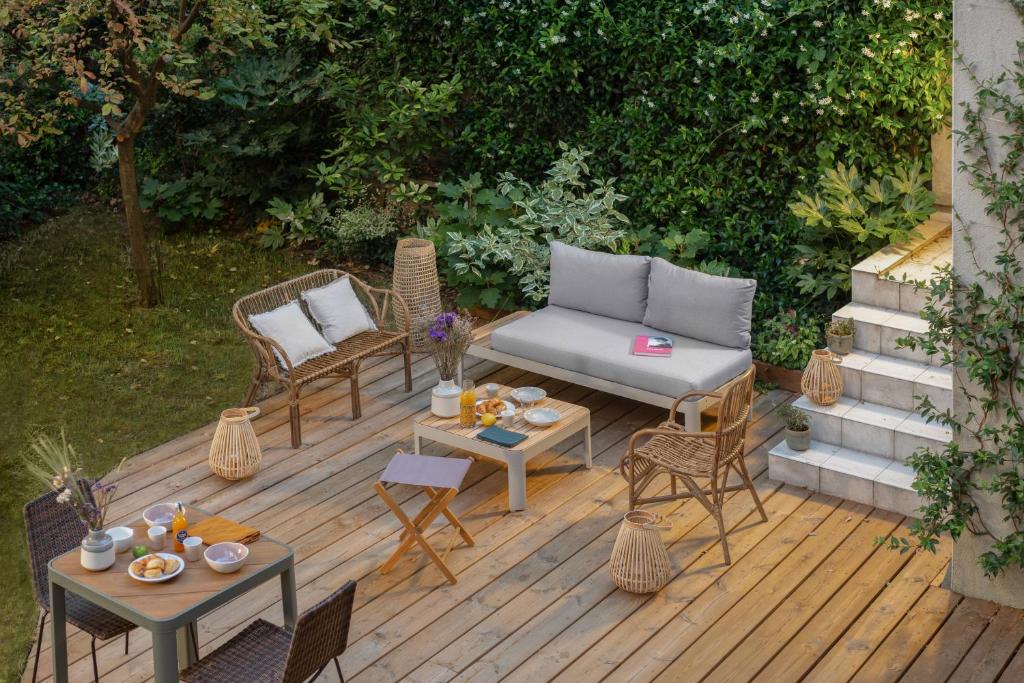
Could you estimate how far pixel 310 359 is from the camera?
27.1 feet

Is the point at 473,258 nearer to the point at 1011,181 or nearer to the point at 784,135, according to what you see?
the point at 784,135

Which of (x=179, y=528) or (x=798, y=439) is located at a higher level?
(x=179, y=528)

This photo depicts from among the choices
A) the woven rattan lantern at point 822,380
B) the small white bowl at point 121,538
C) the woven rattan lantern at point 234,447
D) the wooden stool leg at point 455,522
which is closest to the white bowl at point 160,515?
the small white bowl at point 121,538

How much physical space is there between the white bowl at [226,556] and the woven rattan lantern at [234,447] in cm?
214

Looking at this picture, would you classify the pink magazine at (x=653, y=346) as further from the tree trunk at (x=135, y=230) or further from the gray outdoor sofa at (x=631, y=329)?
the tree trunk at (x=135, y=230)

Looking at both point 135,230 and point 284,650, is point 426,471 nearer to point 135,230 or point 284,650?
point 284,650

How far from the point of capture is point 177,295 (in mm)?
10242

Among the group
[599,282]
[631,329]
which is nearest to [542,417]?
[631,329]

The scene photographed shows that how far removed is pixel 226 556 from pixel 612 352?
3.44m

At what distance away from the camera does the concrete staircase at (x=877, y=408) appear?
7.14m

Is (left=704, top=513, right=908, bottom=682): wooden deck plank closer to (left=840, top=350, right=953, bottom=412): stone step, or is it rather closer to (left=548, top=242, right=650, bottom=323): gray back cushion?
(left=840, top=350, right=953, bottom=412): stone step

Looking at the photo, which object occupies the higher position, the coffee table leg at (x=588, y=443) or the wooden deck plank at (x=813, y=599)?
the coffee table leg at (x=588, y=443)

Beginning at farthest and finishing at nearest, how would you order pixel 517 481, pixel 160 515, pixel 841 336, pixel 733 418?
pixel 841 336
pixel 517 481
pixel 733 418
pixel 160 515

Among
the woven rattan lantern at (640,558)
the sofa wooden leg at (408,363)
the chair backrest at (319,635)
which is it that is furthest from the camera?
the sofa wooden leg at (408,363)
